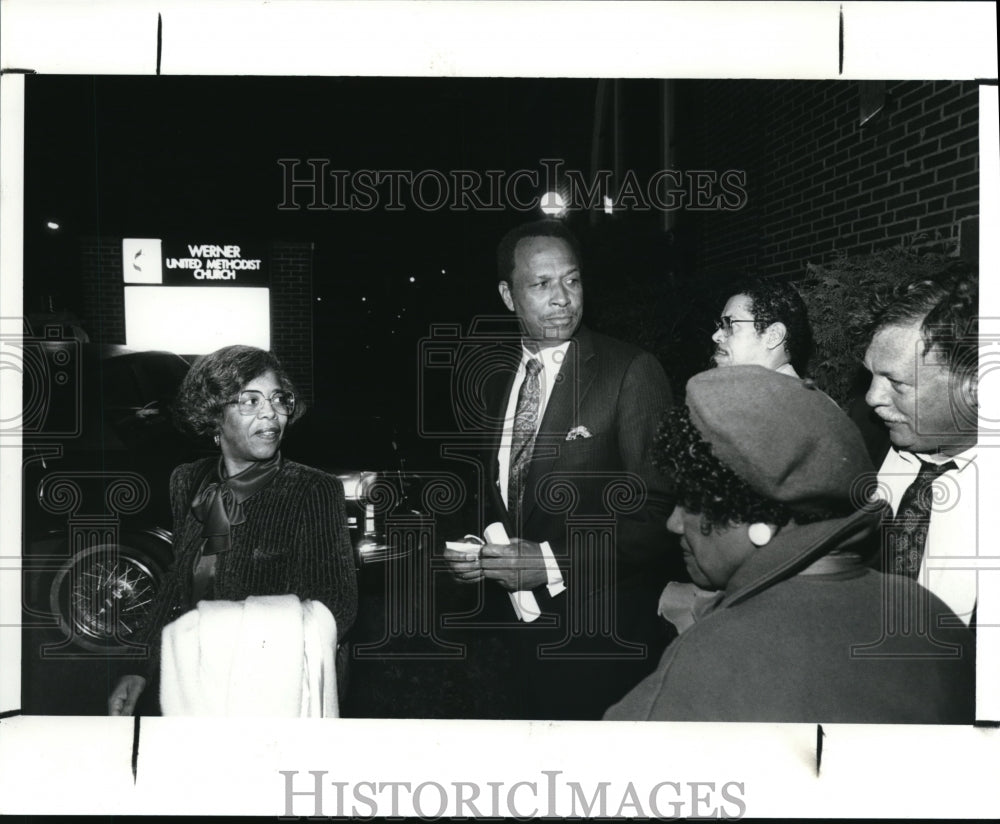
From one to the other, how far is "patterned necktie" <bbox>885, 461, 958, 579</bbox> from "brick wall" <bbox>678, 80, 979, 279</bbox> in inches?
33.9

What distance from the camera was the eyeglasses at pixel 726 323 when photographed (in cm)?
338

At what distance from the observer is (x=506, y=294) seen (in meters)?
3.35

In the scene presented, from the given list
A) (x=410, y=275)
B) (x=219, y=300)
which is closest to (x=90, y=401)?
(x=219, y=300)

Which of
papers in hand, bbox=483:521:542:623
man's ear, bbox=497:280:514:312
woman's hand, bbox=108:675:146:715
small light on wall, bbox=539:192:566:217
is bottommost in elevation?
woman's hand, bbox=108:675:146:715

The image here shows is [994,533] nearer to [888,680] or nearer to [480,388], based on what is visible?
[888,680]

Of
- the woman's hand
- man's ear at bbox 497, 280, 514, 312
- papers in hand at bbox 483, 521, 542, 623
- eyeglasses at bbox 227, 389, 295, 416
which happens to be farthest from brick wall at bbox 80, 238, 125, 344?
papers in hand at bbox 483, 521, 542, 623

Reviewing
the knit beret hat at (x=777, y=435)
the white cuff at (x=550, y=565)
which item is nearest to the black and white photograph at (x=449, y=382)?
the white cuff at (x=550, y=565)

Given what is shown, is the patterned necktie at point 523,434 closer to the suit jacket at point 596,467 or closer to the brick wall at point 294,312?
the suit jacket at point 596,467

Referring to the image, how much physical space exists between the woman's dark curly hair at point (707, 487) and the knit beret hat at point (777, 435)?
0.09ft

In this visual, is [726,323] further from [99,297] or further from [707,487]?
[99,297]

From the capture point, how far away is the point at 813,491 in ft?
8.45

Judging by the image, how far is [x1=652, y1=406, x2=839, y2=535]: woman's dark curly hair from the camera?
2611 mm

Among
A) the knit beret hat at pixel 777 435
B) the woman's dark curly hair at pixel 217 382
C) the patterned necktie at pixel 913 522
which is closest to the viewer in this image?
the knit beret hat at pixel 777 435

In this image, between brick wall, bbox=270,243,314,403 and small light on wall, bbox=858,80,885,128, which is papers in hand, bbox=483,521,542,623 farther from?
small light on wall, bbox=858,80,885,128
